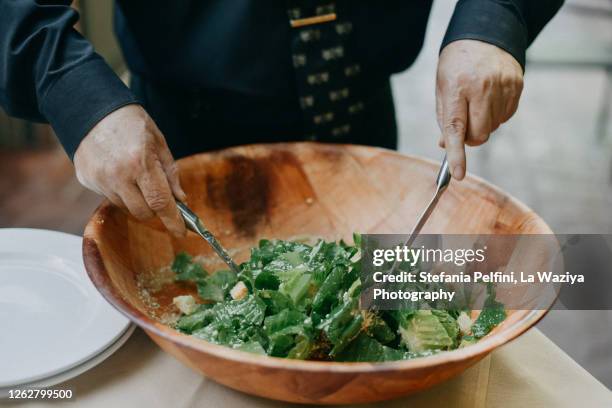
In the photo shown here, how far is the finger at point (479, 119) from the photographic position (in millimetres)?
978

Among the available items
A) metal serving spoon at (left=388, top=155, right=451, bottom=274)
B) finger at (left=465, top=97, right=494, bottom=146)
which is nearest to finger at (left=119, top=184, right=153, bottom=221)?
metal serving spoon at (left=388, top=155, right=451, bottom=274)

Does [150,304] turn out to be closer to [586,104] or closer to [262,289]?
[262,289]

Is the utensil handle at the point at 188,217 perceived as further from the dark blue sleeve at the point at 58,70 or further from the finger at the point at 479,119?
the finger at the point at 479,119

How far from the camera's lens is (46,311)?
2.96 feet

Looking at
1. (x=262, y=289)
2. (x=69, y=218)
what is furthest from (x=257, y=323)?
(x=69, y=218)

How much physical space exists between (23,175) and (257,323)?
234 centimetres

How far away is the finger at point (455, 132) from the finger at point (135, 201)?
1.45 feet

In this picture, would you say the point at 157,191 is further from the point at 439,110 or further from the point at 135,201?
the point at 439,110

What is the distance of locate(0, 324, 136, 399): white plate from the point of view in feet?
2.63

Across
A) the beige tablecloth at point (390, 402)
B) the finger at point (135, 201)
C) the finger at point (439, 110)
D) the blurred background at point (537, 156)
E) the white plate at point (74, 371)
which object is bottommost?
the blurred background at point (537, 156)

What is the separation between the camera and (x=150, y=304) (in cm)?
98

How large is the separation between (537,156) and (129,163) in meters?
2.84

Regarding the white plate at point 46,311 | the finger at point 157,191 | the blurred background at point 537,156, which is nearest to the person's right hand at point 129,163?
the finger at point 157,191

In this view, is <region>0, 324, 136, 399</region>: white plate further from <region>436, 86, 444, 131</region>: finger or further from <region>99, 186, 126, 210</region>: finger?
<region>436, 86, 444, 131</region>: finger
